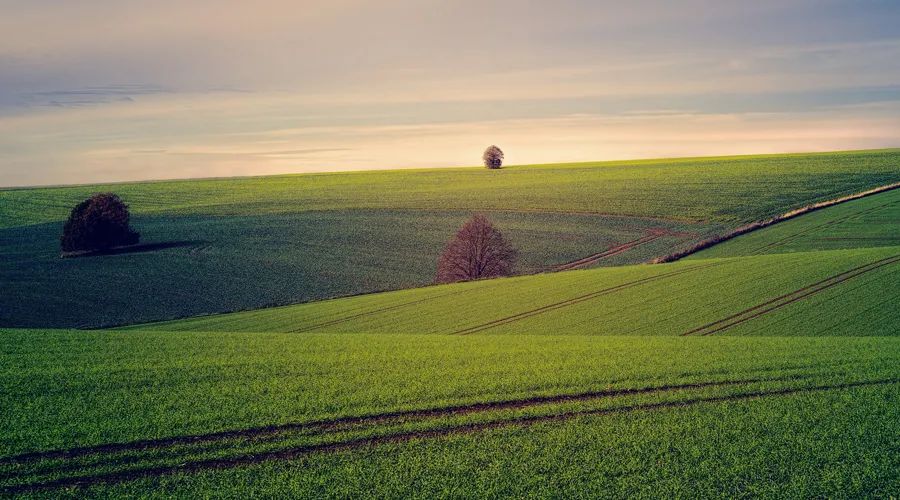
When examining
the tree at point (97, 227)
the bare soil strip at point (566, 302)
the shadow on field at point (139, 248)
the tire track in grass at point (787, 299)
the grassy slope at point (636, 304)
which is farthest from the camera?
the tree at point (97, 227)

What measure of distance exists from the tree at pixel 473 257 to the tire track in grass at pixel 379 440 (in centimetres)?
2947

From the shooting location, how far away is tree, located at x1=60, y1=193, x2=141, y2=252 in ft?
174

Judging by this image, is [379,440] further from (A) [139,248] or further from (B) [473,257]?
(A) [139,248]

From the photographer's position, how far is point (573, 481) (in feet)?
30.9

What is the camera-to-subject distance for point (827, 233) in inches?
1793

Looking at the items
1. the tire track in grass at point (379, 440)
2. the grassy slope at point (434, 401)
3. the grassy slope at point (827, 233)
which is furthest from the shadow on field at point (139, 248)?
the tire track in grass at point (379, 440)

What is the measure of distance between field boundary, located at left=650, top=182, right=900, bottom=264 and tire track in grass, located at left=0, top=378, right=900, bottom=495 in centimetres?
2861

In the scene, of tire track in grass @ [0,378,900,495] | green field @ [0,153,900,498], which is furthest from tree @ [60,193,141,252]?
tire track in grass @ [0,378,900,495]

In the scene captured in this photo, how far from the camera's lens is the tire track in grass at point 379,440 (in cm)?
957

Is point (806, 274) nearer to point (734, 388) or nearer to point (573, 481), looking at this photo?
point (734, 388)

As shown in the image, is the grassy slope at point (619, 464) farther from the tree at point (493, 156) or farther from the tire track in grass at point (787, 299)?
the tree at point (493, 156)

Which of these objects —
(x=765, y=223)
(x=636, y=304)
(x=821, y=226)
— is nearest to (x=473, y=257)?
(x=636, y=304)

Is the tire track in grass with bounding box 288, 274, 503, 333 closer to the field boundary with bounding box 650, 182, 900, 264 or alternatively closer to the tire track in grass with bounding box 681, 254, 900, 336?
the tire track in grass with bounding box 681, 254, 900, 336

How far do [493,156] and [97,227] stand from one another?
3486 inches
